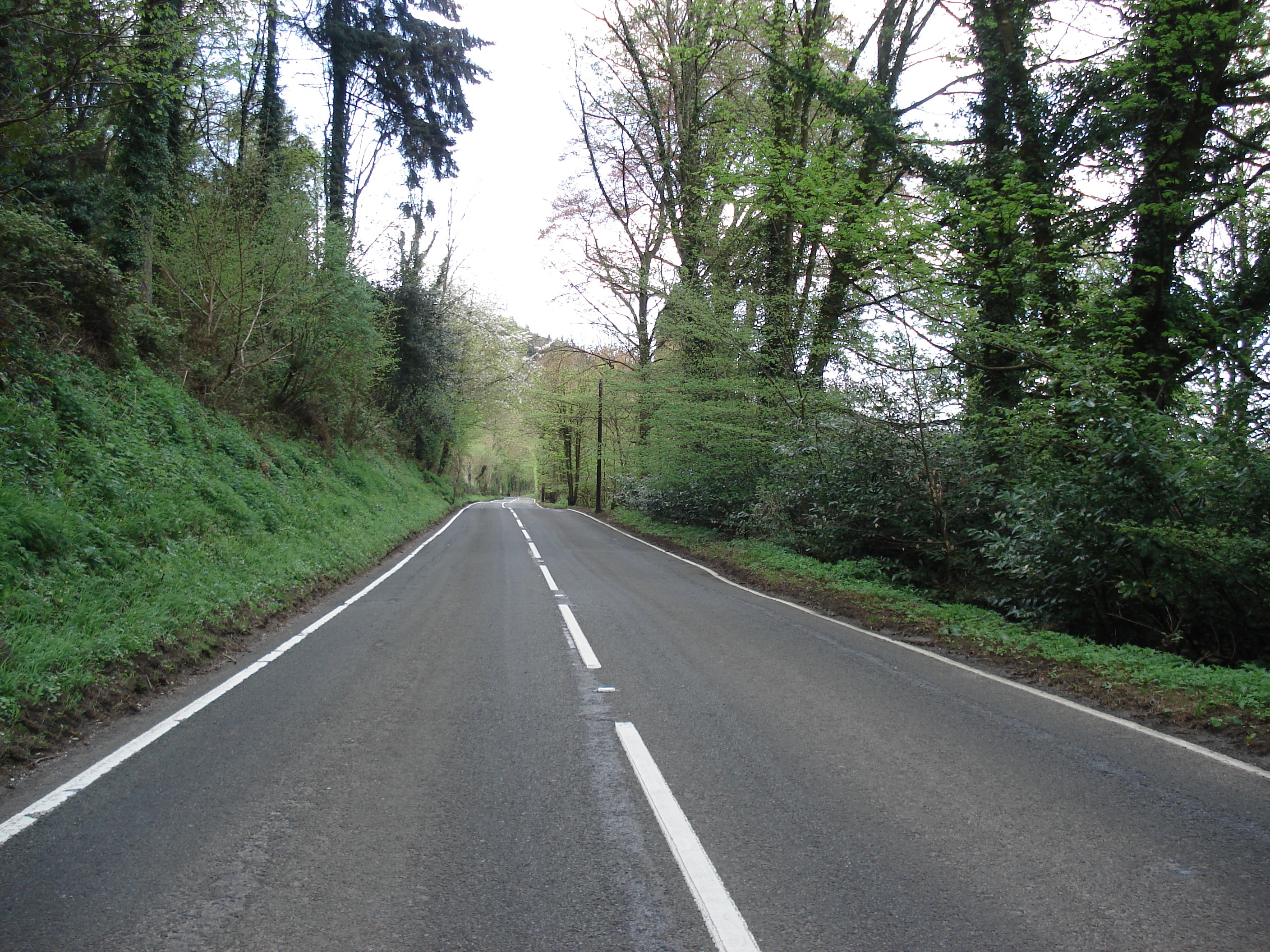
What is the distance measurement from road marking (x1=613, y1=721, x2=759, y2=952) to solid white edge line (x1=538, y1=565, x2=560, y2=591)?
22.7 ft

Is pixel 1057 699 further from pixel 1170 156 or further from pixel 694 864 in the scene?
pixel 1170 156

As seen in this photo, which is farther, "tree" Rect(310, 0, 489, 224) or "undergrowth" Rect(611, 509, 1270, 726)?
"tree" Rect(310, 0, 489, 224)

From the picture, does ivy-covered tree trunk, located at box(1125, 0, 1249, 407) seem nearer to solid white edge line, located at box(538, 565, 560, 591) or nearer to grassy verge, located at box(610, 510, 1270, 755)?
grassy verge, located at box(610, 510, 1270, 755)

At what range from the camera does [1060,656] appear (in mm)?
6766

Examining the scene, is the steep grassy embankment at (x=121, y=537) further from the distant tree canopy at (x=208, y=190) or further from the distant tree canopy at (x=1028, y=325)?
the distant tree canopy at (x=1028, y=325)

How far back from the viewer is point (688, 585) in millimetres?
12266

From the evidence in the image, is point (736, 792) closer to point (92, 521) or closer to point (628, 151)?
point (92, 521)

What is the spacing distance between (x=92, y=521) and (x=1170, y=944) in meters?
8.98

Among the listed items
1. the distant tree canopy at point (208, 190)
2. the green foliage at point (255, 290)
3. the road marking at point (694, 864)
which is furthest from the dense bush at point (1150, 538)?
the green foliage at point (255, 290)

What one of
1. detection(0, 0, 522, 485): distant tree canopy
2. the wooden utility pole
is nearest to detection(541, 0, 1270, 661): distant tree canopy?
detection(0, 0, 522, 485): distant tree canopy

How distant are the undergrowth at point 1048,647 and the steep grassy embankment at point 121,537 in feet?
25.2

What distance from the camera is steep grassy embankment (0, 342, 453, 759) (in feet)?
16.7

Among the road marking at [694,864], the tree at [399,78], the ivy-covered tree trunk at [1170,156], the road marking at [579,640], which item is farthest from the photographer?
the tree at [399,78]

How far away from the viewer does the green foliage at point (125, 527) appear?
5520mm
